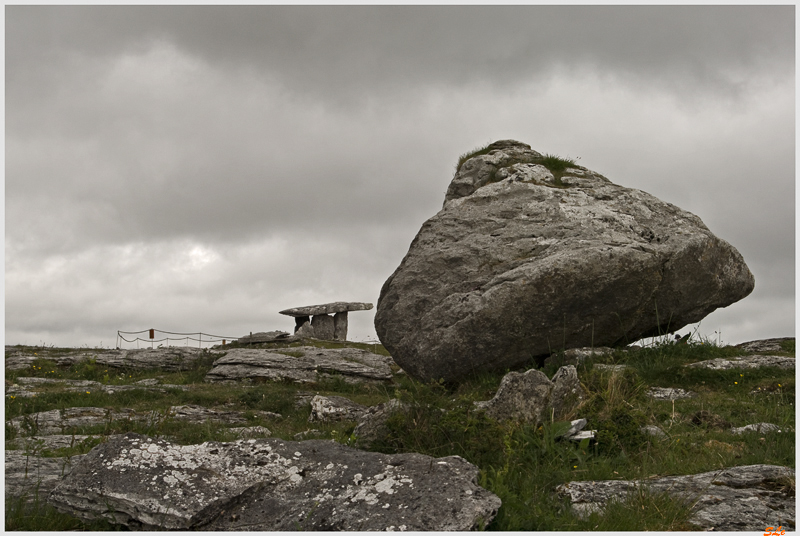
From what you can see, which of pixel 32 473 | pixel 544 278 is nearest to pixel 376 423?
pixel 32 473

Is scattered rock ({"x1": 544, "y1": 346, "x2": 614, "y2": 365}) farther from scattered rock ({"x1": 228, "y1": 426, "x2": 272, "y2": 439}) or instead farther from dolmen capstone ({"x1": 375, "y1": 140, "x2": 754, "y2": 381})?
scattered rock ({"x1": 228, "y1": 426, "x2": 272, "y2": 439})

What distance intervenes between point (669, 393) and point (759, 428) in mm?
3016

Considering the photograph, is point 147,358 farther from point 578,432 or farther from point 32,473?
point 578,432

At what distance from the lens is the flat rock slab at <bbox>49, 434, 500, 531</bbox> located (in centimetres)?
437

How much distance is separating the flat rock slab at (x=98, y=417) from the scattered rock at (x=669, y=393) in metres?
6.82

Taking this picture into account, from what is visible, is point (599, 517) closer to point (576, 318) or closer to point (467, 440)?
point (467, 440)

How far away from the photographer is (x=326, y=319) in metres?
29.1

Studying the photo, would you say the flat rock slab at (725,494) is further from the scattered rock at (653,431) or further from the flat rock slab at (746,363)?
the flat rock slab at (746,363)

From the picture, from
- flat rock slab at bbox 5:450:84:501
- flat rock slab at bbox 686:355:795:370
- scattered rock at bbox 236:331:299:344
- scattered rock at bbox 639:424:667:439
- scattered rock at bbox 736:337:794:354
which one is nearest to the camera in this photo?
flat rock slab at bbox 5:450:84:501

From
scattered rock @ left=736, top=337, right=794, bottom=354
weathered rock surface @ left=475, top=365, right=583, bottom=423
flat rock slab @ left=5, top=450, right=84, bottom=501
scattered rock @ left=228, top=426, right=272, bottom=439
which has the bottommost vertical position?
scattered rock @ left=228, top=426, right=272, bottom=439

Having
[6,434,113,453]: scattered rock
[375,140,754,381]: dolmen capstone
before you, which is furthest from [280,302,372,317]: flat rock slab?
[6,434,113,453]: scattered rock

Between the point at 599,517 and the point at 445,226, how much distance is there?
9312 mm

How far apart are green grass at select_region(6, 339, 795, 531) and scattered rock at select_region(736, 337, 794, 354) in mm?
801

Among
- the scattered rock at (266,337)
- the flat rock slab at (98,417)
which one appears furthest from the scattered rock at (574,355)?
the scattered rock at (266,337)
